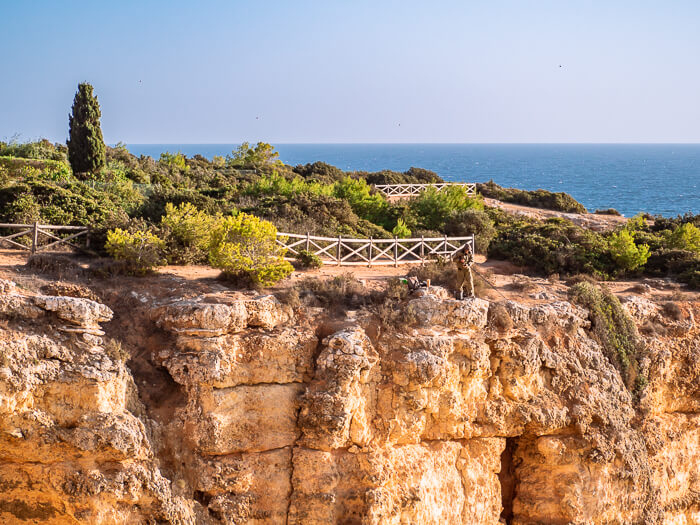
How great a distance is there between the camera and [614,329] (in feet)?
66.0

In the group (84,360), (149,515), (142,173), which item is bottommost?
(149,515)

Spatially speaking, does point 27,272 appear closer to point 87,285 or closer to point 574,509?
point 87,285

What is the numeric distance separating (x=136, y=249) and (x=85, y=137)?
55.4ft

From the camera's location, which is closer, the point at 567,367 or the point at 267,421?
the point at 267,421

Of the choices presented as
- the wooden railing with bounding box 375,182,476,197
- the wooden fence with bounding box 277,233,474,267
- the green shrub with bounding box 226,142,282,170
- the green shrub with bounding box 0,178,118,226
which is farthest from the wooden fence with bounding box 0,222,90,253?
the green shrub with bounding box 226,142,282,170

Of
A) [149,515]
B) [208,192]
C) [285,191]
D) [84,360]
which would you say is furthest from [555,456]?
[208,192]

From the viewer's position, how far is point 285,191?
106 feet

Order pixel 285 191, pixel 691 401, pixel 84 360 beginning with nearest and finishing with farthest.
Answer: pixel 84 360 < pixel 691 401 < pixel 285 191

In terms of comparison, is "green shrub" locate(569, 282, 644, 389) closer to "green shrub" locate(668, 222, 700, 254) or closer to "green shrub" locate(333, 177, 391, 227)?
"green shrub" locate(668, 222, 700, 254)

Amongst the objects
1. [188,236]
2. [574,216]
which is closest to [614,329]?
[188,236]

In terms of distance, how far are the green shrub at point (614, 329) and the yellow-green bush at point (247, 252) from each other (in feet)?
28.6

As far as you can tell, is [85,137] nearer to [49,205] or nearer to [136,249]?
[49,205]

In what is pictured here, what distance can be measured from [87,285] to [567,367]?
42.0ft

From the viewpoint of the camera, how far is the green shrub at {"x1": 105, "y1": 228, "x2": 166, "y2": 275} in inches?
747
